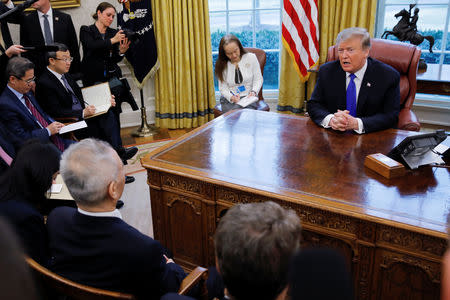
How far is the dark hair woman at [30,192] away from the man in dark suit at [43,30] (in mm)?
2355

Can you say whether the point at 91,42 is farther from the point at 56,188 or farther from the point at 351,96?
the point at 351,96

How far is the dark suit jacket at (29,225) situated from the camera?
5.41ft

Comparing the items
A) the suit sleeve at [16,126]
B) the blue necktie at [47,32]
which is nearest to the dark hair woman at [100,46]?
the blue necktie at [47,32]

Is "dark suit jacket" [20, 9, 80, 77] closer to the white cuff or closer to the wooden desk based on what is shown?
the wooden desk

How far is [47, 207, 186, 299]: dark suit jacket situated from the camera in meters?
1.42

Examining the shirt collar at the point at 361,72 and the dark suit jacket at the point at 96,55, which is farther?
the dark suit jacket at the point at 96,55

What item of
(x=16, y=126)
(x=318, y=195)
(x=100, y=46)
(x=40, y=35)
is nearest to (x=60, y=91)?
(x=16, y=126)

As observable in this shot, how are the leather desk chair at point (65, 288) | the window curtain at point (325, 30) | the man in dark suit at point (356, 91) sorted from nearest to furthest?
the leather desk chair at point (65, 288)
the man in dark suit at point (356, 91)
the window curtain at point (325, 30)

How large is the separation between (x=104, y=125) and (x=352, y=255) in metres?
2.72

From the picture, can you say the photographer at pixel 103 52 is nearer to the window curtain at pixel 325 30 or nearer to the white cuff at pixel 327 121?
the window curtain at pixel 325 30

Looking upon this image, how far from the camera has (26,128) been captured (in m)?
3.05

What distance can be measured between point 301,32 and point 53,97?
9.62 ft

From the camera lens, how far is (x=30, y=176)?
1.82 metres

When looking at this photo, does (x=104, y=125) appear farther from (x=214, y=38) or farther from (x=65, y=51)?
(x=214, y=38)
